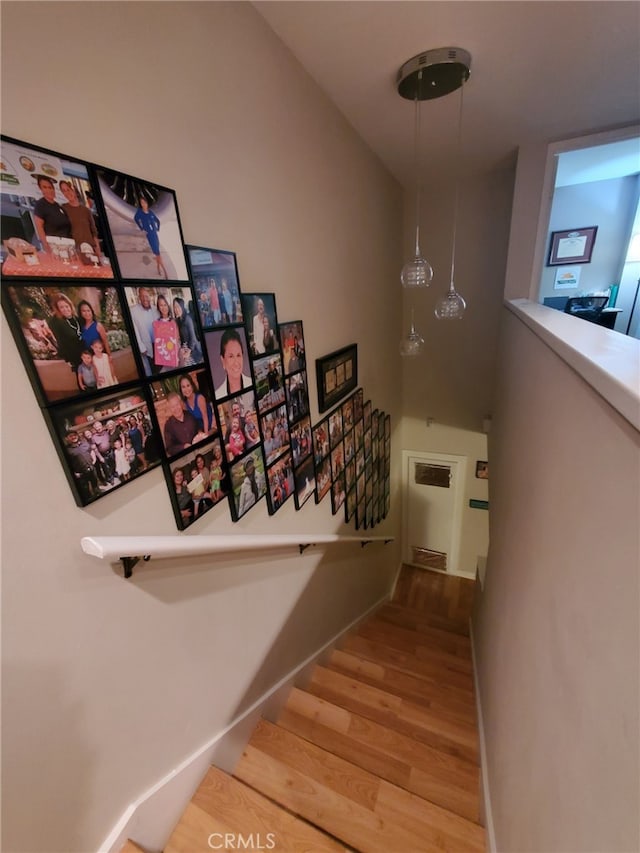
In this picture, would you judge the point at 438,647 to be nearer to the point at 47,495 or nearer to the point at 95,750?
the point at 95,750

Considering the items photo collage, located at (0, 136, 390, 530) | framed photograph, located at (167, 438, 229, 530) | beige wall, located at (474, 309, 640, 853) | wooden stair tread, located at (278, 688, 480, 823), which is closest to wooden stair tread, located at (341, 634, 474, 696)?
wooden stair tread, located at (278, 688, 480, 823)

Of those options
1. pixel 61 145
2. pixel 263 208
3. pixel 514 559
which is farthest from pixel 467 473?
pixel 61 145

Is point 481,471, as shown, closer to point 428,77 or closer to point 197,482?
point 428,77

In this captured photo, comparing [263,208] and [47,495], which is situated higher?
[263,208]

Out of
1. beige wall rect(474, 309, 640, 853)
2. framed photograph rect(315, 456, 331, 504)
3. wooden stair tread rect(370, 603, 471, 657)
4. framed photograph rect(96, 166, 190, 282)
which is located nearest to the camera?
beige wall rect(474, 309, 640, 853)

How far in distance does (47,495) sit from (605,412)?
1.09 metres

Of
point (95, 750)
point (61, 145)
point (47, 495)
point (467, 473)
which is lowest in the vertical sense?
point (467, 473)

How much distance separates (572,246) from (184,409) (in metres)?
4.96

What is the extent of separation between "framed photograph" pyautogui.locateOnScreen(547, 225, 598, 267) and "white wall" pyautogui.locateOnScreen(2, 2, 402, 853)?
3656 mm

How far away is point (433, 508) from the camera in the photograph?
15.2 feet

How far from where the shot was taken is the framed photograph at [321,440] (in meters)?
1.89

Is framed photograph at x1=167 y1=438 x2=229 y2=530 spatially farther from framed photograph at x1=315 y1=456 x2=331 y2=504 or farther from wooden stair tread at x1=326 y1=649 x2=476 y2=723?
wooden stair tread at x1=326 y1=649 x2=476 y2=723

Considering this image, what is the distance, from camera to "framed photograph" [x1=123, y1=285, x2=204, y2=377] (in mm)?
843

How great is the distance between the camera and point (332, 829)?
1.23 metres
